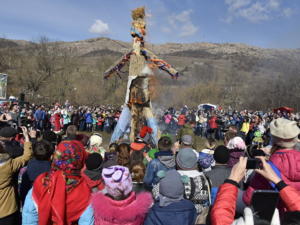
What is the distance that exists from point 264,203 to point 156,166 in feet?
7.21

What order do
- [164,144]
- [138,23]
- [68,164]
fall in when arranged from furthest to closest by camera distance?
[138,23] → [164,144] → [68,164]

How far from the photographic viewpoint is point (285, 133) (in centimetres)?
204

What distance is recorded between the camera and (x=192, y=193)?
8.98 ft

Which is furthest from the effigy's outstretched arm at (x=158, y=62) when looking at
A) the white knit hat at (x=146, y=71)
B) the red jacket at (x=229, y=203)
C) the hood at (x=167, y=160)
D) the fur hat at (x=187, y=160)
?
the red jacket at (x=229, y=203)

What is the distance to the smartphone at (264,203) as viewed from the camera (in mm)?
1457

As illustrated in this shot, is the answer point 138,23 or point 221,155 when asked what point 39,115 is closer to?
point 138,23

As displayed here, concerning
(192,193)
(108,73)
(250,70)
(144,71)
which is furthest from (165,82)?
(250,70)

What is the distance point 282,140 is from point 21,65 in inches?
1783

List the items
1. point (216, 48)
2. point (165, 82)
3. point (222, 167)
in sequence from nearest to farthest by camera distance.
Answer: point (222, 167)
point (165, 82)
point (216, 48)

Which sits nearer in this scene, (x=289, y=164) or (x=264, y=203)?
(x=264, y=203)

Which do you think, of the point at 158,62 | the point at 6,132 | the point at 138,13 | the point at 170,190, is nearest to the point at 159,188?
the point at 170,190

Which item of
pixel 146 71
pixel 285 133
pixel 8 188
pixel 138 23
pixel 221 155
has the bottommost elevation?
pixel 8 188

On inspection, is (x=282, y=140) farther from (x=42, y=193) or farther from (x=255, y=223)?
(x=42, y=193)

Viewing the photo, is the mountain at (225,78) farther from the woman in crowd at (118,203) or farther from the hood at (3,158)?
the woman in crowd at (118,203)
